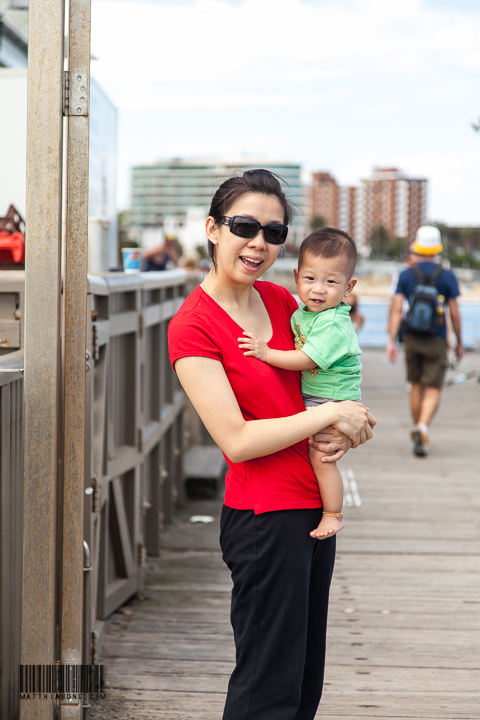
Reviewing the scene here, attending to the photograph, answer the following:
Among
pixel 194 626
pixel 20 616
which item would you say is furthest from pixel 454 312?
pixel 20 616

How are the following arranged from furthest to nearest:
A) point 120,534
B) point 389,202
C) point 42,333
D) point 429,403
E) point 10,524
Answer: point 389,202
point 429,403
point 120,534
point 10,524
point 42,333

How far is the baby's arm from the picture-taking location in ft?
7.12

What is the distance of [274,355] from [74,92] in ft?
3.54

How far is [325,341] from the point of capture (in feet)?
7.34

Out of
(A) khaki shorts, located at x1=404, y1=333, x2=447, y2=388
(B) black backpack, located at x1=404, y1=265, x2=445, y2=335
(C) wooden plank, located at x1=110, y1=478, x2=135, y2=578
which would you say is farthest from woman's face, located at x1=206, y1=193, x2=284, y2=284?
(A) khaki shorts, located at x1=404, y1=333, x2=447, y2=388

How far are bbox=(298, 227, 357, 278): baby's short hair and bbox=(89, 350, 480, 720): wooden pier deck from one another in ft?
6.18

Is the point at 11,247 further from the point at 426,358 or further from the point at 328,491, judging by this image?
the point at 426,358

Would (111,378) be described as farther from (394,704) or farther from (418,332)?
(418,332)

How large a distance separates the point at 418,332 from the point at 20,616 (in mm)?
5661

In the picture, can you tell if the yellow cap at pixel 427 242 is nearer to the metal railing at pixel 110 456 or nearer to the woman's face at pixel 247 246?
the metal railing at pixel 110 456

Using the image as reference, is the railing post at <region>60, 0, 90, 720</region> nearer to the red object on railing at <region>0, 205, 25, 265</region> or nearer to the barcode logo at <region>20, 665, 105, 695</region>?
the barcode logo at <region>20, 665, 105, 695</region>

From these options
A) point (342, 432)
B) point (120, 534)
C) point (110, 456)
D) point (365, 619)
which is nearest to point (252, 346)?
point (342, 432)

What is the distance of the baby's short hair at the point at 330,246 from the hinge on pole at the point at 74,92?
33.2 inches

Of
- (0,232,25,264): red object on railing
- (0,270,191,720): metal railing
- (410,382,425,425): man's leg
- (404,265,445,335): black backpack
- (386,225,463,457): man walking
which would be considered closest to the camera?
(0,270,191,720): metal railing
